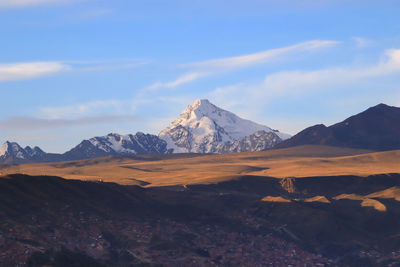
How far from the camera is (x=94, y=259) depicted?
142875mm

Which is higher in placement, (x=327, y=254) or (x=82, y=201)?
(x=82, y=201)

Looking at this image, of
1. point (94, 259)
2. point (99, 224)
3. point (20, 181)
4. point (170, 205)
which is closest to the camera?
point (94, 259)

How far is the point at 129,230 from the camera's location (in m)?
164

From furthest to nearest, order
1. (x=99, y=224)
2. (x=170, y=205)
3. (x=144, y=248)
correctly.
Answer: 1. (x=170, y=205)
2. (x=99, y=224)
3. (x=144, y=248)

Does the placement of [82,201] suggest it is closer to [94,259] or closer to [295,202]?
[94,259]

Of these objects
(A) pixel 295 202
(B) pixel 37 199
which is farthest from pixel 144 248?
(A) pixel 295 202

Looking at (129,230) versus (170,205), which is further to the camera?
(170,205)

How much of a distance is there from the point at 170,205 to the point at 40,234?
155ft

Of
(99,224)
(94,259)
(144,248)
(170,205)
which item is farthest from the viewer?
(170,205)

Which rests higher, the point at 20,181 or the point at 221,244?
the point at 20,181

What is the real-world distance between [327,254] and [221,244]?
2116cm

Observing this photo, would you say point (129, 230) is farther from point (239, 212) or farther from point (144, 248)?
point (239, 212)

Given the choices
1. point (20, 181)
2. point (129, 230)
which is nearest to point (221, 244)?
point (129, 230)

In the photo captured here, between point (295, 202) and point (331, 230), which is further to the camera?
point (295, 202)
